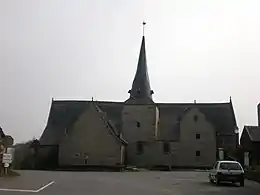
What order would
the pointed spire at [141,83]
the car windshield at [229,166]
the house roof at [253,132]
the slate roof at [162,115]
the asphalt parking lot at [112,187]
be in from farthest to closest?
the slate roof at [162,115]
the pointed spire at [141,83]
the house roof at [253,132]
the car windshield at [229,166]
the asphalt parking lot at [112,187]

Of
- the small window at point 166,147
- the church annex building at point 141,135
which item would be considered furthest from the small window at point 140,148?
the small window at point 166,147

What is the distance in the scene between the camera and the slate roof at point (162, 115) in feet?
246

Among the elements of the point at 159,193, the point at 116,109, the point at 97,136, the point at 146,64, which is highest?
the point at 146,64

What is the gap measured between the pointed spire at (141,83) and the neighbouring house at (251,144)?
1807 centimetres

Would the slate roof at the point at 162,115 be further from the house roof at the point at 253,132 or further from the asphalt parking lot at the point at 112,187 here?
the asphalt parking lot at the point at 112,187

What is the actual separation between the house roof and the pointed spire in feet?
59.8

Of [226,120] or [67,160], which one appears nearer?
[67,160]

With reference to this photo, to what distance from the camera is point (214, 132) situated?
7000 cm

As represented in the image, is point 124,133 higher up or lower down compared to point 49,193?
higher up

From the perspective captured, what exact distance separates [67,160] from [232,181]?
36739 millimetres

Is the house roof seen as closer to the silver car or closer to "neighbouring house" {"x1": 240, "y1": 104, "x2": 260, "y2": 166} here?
"neighbouring house" {"x1": 240, "y1": 104, "x2": 260, "y2": 166}

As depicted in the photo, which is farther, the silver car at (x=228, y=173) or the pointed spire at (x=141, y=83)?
the pointed spire at (x=141, y=83)

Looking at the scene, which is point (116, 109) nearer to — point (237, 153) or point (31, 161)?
point (31, 161)

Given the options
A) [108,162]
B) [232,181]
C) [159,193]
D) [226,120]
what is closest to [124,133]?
[108,162]
